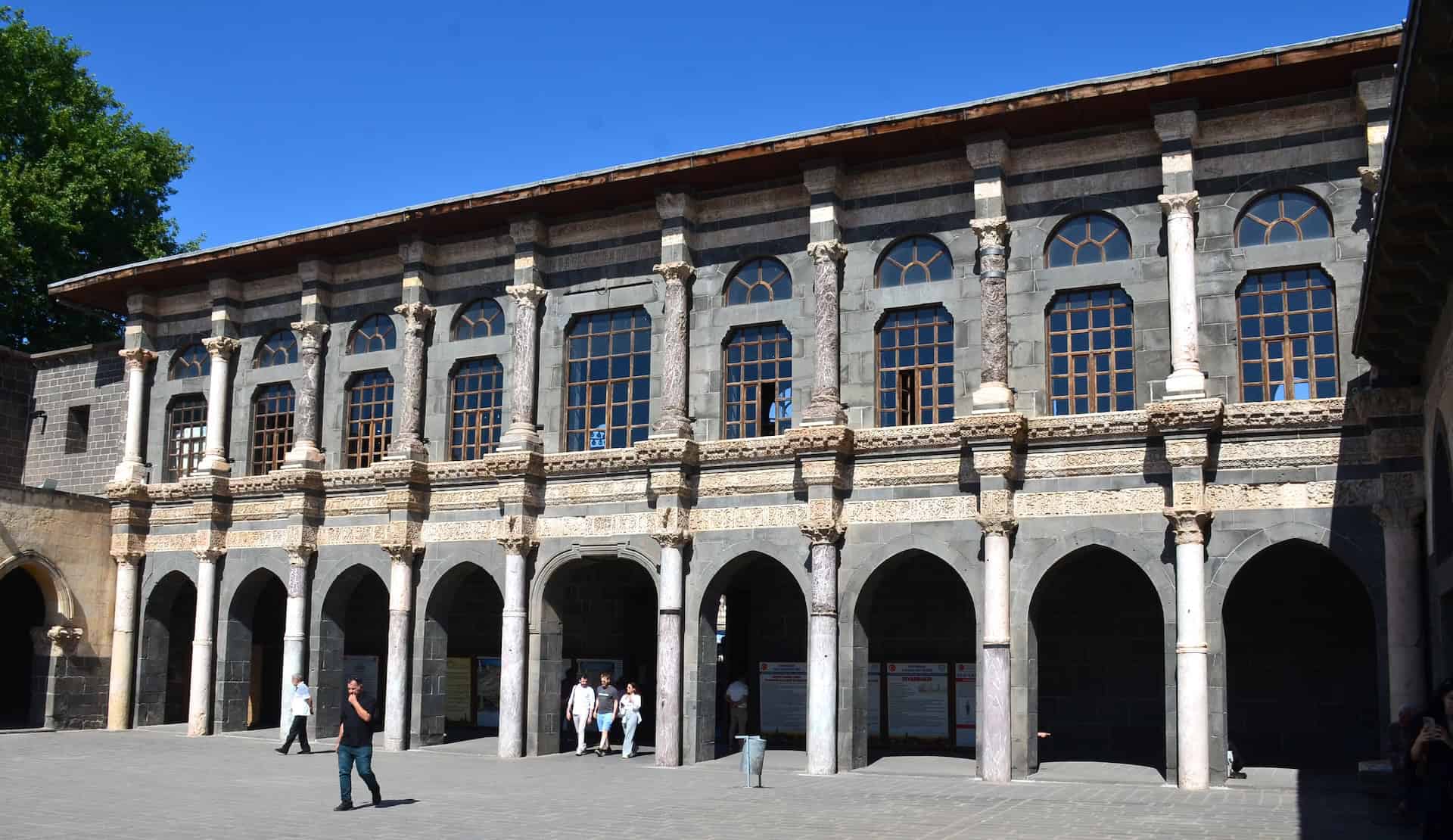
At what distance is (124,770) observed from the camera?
20406 mm

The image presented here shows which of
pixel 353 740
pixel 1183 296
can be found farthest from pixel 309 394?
pixel 1183 296

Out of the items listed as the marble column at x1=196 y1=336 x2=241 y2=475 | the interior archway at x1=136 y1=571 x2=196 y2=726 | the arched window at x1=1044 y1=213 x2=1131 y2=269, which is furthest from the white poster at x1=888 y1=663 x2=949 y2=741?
the interior archway at x1=136 y1=571 x2=196 y2=726

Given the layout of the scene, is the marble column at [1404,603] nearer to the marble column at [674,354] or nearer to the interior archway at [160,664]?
the marble column at [674,354]

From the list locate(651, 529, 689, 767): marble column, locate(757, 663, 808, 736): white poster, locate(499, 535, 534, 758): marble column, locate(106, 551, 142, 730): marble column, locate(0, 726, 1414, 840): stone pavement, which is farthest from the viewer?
locate(106, 551, 142, 730): marble column

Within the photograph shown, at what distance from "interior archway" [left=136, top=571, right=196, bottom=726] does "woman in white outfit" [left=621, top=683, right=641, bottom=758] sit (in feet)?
35.3

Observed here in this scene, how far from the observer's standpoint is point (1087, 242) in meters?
21.3

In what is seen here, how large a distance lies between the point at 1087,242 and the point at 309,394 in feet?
49.8

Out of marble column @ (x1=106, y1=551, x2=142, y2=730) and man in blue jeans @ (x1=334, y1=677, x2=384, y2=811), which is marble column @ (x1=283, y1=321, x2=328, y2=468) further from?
man in blue jeans @ (x1=334, y1=677, x2=384, y2=811)

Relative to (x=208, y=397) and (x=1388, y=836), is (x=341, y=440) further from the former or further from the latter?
(x=1388, y=836)

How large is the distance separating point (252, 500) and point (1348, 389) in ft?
66.1

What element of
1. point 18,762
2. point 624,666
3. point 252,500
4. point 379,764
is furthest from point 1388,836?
point 252,500

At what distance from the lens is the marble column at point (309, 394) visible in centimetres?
2720

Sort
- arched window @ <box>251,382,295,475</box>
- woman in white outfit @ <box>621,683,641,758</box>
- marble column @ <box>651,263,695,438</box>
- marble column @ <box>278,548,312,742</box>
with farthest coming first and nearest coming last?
arched window @ <box>251,382,295,475</box> → marble column @ <box>278,548,312,742</box> → woman in white outfit @ <box>621,683,641,758</box> → marble column @ <box>651,263,695,438</box>

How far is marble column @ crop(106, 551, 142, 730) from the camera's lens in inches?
1136
